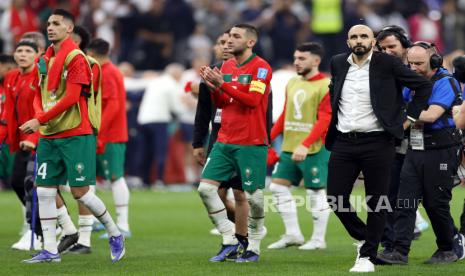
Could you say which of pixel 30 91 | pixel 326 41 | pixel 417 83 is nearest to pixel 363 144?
pixel 417 83

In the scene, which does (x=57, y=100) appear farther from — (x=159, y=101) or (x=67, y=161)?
(x=159, y=101)

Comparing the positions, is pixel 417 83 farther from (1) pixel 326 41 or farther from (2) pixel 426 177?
(1) pixel 326 41

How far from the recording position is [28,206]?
43.5ft

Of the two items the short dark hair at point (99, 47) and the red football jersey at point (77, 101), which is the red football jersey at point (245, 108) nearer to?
the red football jersey at point (77, 101)

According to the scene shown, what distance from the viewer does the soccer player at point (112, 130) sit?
14.3 metres

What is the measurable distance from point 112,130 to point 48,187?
3460mm

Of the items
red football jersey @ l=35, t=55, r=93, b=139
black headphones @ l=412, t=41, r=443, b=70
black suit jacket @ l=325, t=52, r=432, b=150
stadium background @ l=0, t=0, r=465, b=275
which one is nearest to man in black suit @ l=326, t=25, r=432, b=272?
black suit jacket @ l=325, t=52, r=432, b=150

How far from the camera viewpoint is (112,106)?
568 inches

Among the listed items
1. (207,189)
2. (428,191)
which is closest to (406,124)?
(428,191)

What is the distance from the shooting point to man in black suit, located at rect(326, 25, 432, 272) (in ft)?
34.4

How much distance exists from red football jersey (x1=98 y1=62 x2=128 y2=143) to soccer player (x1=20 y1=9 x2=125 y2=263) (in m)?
2.94

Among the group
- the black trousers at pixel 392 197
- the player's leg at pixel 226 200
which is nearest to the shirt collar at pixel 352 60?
the black trousers at pixel 392 197

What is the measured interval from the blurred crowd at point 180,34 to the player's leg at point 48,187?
11.2 m

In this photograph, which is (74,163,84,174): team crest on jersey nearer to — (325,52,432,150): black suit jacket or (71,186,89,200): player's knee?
(71,186,89,200): player's knee
